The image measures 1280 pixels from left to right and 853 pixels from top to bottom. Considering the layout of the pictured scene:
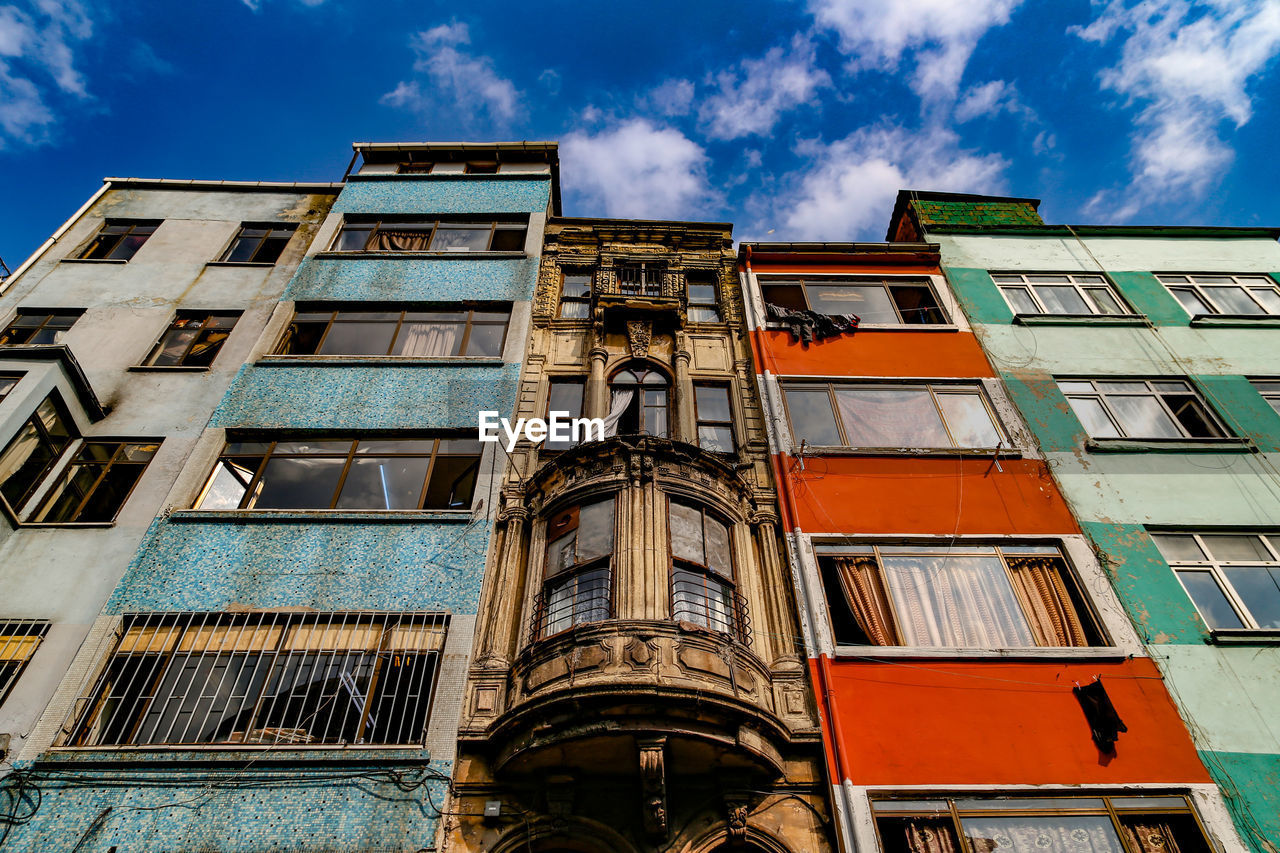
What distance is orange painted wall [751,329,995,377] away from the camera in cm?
1587

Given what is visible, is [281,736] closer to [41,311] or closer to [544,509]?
[544,509]

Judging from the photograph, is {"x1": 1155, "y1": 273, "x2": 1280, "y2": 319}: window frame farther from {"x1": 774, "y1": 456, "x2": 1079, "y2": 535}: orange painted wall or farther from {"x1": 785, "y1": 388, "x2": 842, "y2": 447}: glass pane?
{"x1": 785, "y1": 388, "x2": 842, "y2": 447}: glass pane

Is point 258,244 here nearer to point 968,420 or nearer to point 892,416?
point 892,416

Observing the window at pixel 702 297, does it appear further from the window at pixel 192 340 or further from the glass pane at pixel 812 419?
the window at pixel 192 340

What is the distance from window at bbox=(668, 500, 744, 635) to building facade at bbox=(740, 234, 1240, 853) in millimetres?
1287

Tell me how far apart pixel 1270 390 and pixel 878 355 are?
8631 millimetres

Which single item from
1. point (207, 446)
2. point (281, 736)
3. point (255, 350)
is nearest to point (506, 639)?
point (281, 736)

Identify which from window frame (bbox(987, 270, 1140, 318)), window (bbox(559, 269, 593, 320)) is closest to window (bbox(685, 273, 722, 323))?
window (bbox(559, 269, 593, 320))

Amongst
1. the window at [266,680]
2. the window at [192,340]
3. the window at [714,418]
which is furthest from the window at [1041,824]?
the window at [192,340]

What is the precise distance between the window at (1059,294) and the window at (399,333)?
43.3 ft

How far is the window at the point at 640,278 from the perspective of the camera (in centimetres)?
1830

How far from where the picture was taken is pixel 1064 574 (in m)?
12.3

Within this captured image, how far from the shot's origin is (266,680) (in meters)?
10.7

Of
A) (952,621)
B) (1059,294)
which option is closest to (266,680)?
(952,621)
